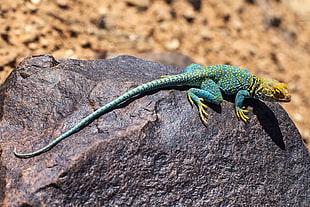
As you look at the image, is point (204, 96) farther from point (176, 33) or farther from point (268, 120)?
point (176, 33)

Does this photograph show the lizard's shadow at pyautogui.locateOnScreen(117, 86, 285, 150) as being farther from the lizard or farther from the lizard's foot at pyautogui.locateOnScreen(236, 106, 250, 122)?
the lizard's foot at pyautogui.locateOnScreen(236, 106, 250, 122)

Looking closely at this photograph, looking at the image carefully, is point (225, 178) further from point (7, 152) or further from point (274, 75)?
point (274, 75)

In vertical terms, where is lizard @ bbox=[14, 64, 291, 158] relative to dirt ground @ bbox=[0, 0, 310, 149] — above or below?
above

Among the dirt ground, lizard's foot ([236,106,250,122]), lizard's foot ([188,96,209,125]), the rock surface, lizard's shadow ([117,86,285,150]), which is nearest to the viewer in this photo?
the rock surface

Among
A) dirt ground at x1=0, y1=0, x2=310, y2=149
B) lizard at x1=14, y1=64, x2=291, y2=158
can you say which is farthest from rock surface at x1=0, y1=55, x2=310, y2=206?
dirt ground at x1=0, y1=0, x2=310, y2=149

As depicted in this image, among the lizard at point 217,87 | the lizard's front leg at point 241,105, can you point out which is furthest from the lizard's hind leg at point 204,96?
the lizard's front leg at point 241,105

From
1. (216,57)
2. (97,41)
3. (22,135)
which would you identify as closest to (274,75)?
(216,57)
